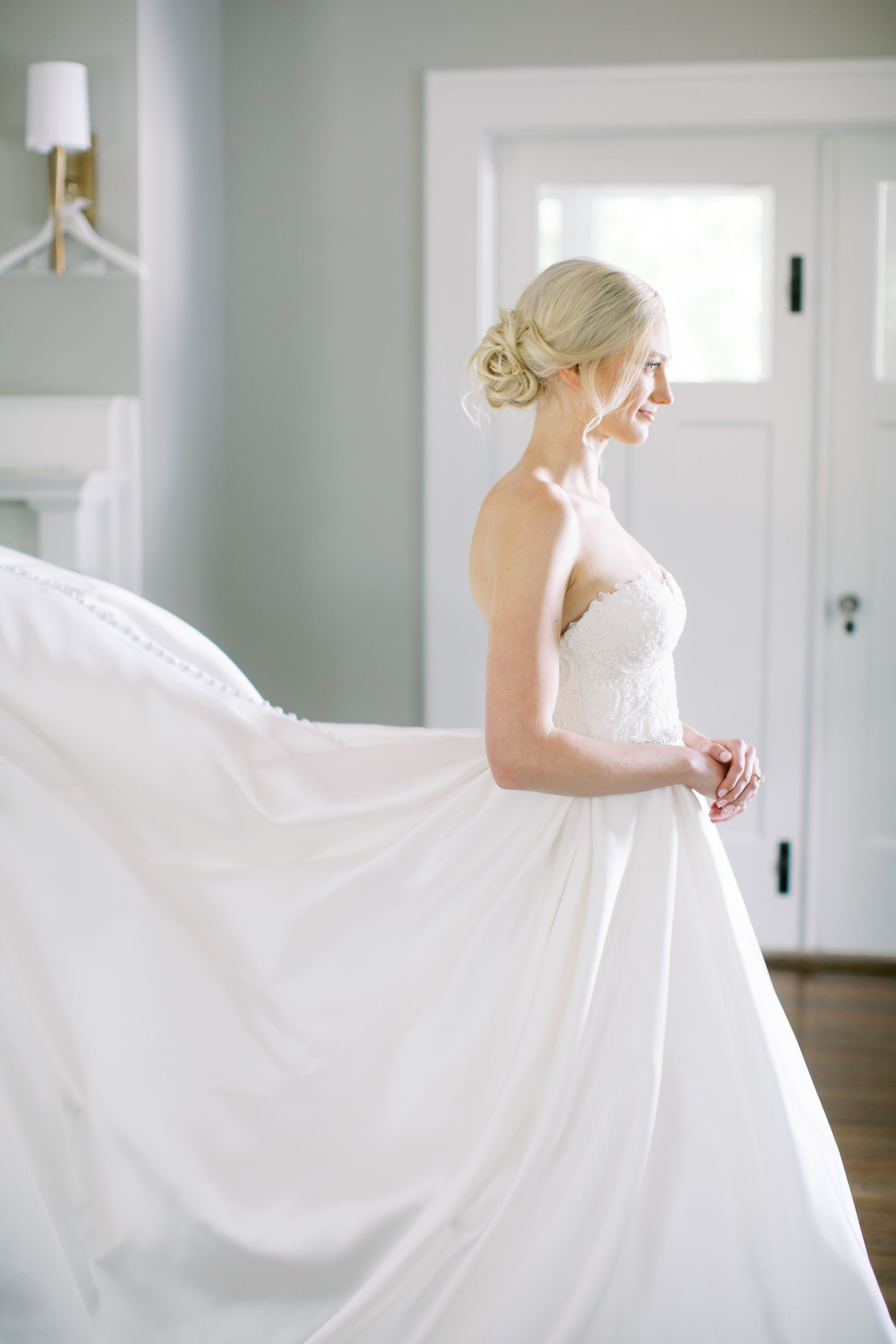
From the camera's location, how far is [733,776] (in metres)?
1.46

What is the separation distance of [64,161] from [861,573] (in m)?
2.14

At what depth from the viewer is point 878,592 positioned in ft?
10.00

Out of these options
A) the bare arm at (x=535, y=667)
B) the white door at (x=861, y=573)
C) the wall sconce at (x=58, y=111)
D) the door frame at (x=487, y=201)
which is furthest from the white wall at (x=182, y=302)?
the white door at (x=861, y=573)

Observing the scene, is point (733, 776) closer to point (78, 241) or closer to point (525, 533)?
point (525, 533)

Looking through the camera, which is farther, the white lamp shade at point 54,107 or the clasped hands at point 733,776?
the white lamp shade at point 54,107

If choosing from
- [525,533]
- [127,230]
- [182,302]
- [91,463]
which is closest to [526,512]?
[525,533]

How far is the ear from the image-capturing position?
1469 millimetres

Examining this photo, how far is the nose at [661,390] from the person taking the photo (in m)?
1.53

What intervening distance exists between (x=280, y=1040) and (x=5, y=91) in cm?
213

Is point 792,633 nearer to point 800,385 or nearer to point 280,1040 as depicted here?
point 800,385

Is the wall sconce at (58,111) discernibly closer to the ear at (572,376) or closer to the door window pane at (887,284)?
the ear at (572,376)

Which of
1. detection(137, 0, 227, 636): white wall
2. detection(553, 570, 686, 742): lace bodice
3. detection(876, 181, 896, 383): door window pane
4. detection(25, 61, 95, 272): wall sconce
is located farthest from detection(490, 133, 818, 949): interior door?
detection(553, 570, 686, 742): lace bodice

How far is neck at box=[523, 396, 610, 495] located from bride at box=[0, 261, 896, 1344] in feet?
0.04

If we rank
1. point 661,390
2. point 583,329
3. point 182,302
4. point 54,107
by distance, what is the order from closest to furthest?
point 583,329 → point 661,390 → point 54,107 → point 182,302
